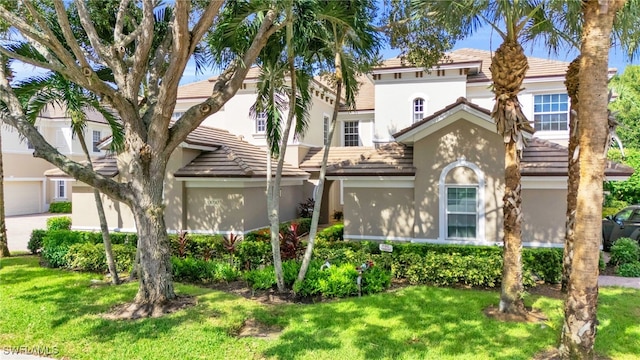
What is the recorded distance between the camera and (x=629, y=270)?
12.0m

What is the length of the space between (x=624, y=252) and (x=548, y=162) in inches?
161

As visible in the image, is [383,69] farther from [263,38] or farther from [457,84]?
[263,38]

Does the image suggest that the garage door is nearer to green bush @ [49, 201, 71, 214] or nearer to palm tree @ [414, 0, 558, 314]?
green bush @ [49, 201, 71, 214]

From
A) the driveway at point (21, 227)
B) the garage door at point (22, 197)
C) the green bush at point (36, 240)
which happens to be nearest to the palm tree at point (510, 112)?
the green bush at point (36, 240)

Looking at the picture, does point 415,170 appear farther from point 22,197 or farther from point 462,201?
point 22,197

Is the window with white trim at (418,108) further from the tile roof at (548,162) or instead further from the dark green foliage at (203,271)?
the dark green foliage at (203,271)

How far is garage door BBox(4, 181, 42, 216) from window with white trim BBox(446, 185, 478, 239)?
1376 inches

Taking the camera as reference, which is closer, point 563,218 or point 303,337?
point 303,337

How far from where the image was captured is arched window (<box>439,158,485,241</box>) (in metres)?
12.8

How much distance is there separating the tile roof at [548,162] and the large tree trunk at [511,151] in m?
4.09

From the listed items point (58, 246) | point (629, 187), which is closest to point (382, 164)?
point (58, 246)

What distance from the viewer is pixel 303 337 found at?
721 cm

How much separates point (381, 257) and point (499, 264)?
326 cm

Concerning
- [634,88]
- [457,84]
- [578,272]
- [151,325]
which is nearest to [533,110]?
[457,84]
